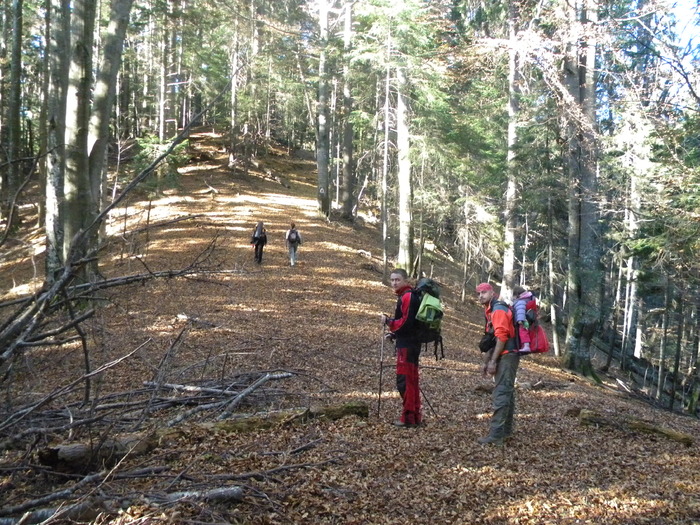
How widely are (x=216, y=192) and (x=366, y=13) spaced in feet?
47.3

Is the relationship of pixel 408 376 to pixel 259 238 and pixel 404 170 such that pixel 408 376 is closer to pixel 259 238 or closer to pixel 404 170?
pixel 259 238

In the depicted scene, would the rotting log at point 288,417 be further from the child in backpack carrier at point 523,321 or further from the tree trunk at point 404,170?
the tree trunk at point 404,170

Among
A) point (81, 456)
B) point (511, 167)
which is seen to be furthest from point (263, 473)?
point (511, 167)

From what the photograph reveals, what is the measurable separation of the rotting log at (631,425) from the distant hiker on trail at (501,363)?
6.99 feet

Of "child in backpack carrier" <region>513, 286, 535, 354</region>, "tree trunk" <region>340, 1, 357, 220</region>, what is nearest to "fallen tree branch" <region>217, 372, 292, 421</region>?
"child in backpack carrier" <region>513, 286, 535, 354</region>

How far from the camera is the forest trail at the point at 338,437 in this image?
4.28 m

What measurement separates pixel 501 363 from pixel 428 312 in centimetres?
105

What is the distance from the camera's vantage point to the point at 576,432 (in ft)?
24.1

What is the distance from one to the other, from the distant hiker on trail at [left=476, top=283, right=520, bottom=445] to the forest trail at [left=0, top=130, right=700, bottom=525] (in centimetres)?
27

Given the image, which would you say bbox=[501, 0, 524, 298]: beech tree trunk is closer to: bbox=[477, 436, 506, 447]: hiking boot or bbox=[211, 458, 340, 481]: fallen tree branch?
bbox=[477, 436, 506, 447]: hiking boot

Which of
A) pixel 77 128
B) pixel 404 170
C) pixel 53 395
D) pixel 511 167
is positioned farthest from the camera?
pixel 404 170

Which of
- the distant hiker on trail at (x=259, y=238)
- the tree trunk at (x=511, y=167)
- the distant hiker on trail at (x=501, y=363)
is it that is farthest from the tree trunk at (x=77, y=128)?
the tree trunk at (x=511, y=167)

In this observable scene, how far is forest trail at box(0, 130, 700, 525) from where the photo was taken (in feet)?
14.0

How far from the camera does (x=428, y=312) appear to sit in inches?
249
